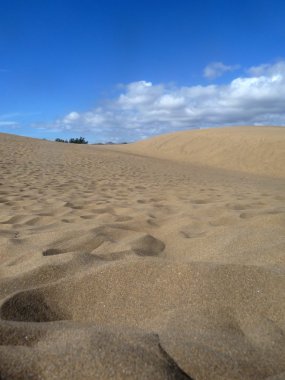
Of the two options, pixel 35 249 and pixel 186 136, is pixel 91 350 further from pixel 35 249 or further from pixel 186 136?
pixel 186 136

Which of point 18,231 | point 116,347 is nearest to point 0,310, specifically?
point 116,347

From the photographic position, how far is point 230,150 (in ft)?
66.4

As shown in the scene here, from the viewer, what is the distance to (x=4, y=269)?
2207mm

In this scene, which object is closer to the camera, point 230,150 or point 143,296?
point 143,296

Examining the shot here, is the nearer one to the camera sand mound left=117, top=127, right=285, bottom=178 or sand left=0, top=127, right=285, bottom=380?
sand left=0, top=127, right=285, bottom=380

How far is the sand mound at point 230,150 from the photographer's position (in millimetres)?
16812

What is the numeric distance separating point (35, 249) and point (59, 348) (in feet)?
4.72

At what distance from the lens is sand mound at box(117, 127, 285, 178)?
1681 centimetres

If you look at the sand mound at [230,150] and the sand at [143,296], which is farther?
the sand mound at [230,150]

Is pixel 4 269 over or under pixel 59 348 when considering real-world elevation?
under

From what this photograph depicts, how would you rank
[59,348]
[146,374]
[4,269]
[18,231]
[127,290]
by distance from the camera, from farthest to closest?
[18,231] → [4,269] → [127,290] → [59,348] → [146,374]

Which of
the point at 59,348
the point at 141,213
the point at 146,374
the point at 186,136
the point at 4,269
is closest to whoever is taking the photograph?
the point at 146,374

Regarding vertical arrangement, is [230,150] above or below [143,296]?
below

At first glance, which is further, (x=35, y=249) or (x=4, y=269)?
(x=35, y=249)
